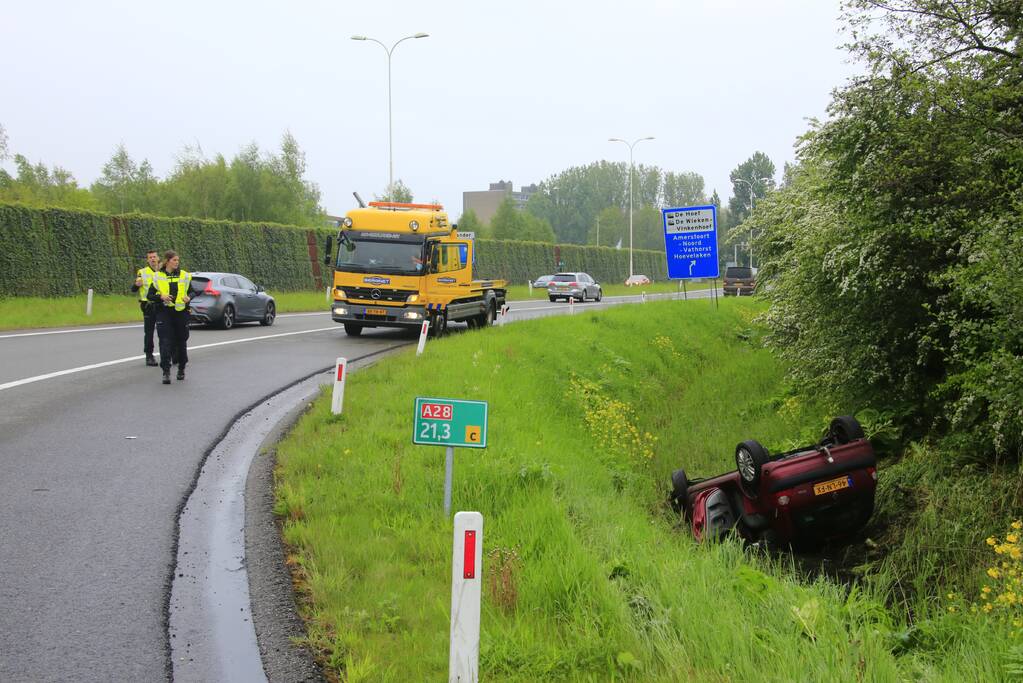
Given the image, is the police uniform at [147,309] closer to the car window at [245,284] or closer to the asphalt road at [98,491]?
the asphalt road at [98,491]

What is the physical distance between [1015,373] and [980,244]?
1323 millimetres

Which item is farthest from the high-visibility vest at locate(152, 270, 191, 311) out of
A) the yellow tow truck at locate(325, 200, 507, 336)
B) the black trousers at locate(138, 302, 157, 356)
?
the yellow tow truck at locate(325, 200, 507, 336)

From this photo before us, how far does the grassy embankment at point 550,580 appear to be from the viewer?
14.5 feet

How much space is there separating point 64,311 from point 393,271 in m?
11.1

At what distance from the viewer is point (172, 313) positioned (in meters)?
13.3

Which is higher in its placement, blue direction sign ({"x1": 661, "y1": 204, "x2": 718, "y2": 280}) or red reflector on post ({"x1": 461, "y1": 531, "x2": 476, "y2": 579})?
blue direction sign ({"x1": 661, "y1": 204, "x2": 718, "y2": 280})

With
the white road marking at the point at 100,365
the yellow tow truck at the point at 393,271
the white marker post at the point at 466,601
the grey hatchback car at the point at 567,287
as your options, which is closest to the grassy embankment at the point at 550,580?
the white marker post at the point at 466,601

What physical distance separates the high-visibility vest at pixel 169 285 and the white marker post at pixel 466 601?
10167 millimetres

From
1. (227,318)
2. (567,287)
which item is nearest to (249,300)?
(227,318)

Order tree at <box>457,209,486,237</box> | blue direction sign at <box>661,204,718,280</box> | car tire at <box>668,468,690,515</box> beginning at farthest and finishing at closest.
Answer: tree at <box>457,209,486,237</box>
blue direction sign at <box>661,204,718,280</box>
car tire at <box>668,468,690,515</box>

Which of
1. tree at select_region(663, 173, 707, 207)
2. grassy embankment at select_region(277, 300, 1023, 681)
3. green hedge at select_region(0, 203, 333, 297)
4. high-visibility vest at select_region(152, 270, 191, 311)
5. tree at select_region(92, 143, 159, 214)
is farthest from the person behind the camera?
tree at select_region(663, 173, 707, 207)

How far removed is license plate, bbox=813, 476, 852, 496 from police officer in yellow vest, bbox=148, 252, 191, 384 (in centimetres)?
886

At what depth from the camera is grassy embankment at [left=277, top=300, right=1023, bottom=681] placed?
4422 millimetres

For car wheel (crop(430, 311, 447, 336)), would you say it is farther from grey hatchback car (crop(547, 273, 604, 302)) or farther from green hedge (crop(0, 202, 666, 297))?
grey hatchback car (crop(547, 273, 604, 302))
